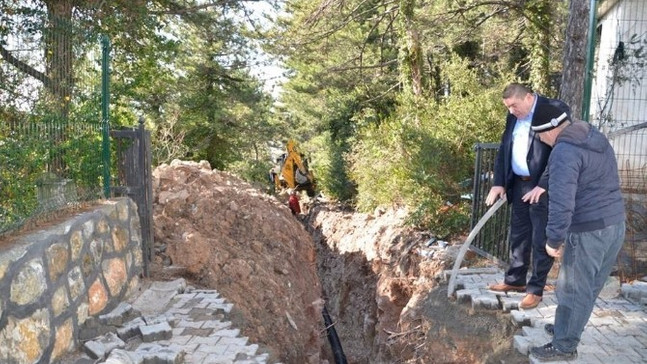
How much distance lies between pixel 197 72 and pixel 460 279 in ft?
50.0

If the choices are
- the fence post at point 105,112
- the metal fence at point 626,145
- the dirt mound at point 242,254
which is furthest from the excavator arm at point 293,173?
the fence post at point 105,112

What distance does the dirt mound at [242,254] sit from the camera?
6.68m

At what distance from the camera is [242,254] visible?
7.61 m

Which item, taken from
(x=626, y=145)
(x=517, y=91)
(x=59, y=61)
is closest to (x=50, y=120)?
(x=59, y=61)

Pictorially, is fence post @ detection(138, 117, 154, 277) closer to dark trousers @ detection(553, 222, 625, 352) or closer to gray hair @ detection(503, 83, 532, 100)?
gray hair @ detection(503, 83, 532, 100)

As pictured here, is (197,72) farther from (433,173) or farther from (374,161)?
(433,173)

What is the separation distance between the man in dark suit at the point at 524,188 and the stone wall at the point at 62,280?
374 cm

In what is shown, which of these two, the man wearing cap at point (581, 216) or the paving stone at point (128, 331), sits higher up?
the man wearing cap at point (581, 216)

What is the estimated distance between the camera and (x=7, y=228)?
3.96m

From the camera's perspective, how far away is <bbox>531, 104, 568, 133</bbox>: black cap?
4.12m

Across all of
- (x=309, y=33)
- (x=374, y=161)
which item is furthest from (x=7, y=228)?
(x=309, y=33)

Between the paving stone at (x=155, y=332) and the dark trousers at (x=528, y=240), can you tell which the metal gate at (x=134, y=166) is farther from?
the dark trousers at (x=528, y=240)

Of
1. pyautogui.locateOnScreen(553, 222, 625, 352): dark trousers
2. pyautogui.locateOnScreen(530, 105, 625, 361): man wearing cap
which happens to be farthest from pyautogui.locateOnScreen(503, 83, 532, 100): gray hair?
pyautogui.locateOnScreen(553, 222, 625, 352): dark trousers

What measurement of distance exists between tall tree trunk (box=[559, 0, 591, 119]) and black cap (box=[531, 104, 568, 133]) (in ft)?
9.72
